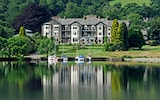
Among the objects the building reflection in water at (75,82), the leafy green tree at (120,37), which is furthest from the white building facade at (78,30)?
the building reflection in water at (75,82)

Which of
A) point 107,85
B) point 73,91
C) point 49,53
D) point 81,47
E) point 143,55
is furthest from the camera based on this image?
point 81,47

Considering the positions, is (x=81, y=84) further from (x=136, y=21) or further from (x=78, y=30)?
(x=136, y=21)

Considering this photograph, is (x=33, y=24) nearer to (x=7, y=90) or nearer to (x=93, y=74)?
(x=93, y=74)

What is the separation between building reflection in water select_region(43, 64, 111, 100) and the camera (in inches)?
1523

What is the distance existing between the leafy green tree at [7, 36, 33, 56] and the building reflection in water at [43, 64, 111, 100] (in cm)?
1700

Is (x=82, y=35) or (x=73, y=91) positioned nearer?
(x=73, y=91)

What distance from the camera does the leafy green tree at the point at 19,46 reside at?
3017 inches

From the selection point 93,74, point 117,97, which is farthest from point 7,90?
point 93,74

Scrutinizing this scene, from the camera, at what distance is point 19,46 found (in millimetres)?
77750

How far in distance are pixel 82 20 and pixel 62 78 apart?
56354mm

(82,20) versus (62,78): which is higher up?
(82,20)

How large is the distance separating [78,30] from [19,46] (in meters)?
28.9

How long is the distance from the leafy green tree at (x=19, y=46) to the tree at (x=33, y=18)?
27694 mm

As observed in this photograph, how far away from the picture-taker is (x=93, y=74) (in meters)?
55.6
